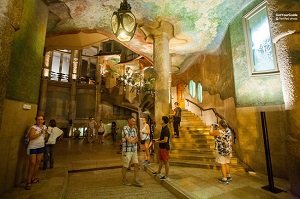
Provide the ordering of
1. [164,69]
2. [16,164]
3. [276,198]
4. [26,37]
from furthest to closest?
[164,69], [26,37], [16,164], [276,198]

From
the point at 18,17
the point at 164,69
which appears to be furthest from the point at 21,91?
the point at 164,69

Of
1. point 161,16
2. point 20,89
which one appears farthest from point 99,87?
point 20,89

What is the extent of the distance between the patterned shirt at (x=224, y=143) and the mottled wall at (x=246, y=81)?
214cm

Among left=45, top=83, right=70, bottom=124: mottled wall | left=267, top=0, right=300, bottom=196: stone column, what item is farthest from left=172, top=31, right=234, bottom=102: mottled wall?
left=45, top=83, right=70, bottom=124: mottled wall

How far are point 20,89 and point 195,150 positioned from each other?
22.0ft

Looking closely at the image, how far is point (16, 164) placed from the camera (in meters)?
4.51

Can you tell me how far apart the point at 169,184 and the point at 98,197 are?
6.11 feet

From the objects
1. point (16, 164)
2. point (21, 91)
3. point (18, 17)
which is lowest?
point (16, 164)

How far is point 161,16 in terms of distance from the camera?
7156 millimetres

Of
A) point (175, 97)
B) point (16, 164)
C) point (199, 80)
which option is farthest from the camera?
point (175, 97)

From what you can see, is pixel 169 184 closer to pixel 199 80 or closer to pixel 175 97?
pixel 199 80

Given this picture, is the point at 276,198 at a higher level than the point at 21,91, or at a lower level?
lower

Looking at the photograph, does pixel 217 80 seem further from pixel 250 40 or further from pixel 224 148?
pixel 224 148

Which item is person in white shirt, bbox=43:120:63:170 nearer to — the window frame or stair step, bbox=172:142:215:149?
stair step, bbox=172:142:215:149
